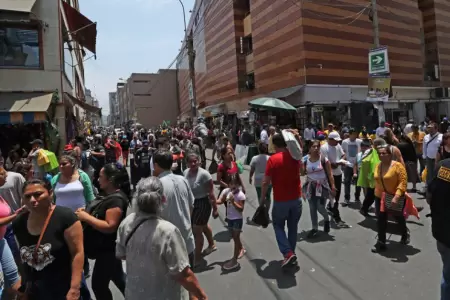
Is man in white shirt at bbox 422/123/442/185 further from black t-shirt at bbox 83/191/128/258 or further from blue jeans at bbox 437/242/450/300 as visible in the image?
black t-shirt at bbox 83/191/128/258

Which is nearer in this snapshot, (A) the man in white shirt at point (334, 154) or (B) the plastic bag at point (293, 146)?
(B) the plastic bag at point (293, 146)

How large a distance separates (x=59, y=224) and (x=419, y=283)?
3900mm

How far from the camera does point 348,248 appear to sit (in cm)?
516

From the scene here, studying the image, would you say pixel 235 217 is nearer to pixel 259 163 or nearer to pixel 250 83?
pixel 259 163

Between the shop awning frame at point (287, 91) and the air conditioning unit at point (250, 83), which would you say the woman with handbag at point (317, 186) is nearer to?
the shop awning frame at point (287, 91)

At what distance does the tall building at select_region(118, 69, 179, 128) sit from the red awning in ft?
190

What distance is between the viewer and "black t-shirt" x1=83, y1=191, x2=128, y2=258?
3.01 meters

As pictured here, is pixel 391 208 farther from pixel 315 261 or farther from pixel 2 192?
pixel 2 192

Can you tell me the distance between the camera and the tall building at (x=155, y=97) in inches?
2918

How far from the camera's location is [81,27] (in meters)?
15.8

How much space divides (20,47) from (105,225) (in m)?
12.4

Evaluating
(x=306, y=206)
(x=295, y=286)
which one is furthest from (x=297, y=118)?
(x=295, y=286)

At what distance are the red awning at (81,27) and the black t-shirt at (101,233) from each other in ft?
45.5

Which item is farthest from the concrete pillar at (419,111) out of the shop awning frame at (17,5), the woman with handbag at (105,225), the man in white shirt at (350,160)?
the woman with handbag at (105,225)
